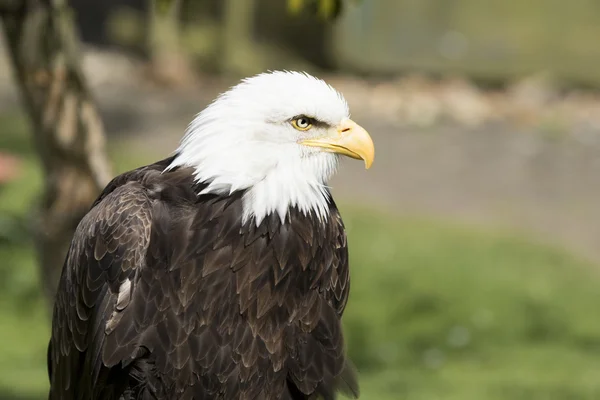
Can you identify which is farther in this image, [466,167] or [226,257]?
[466,167]

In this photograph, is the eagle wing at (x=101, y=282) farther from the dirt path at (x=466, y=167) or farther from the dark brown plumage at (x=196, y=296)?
the dirt path at (x=466, y=167)

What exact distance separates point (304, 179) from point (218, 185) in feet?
0.86

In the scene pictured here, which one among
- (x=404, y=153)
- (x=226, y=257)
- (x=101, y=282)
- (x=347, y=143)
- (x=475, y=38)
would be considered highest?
(x=347, y=143)

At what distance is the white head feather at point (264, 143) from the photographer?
307 centimetres

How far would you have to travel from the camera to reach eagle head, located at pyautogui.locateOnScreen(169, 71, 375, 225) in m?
3.07

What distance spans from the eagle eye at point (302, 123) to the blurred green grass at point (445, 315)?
2.93 meters

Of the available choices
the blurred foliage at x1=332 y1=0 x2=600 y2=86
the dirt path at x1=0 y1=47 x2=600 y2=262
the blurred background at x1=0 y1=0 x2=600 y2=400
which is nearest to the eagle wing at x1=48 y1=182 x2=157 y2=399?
the blurred background at x1=0 y1=0 x2=600 y2=400

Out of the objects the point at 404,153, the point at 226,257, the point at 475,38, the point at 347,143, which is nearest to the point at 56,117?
the point at 226,257

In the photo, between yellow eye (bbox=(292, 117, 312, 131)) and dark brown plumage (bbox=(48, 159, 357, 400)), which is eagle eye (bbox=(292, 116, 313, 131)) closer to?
yellow eye (bbox=(292, 117, 312, 131))

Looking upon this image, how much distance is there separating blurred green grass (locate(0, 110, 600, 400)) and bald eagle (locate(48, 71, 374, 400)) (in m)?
2.63

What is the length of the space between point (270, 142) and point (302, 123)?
4.6 inches

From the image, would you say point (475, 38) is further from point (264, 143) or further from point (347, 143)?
point (264, 143)

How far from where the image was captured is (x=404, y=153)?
9.52m

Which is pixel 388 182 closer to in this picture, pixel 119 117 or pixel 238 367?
pixel 119 117
